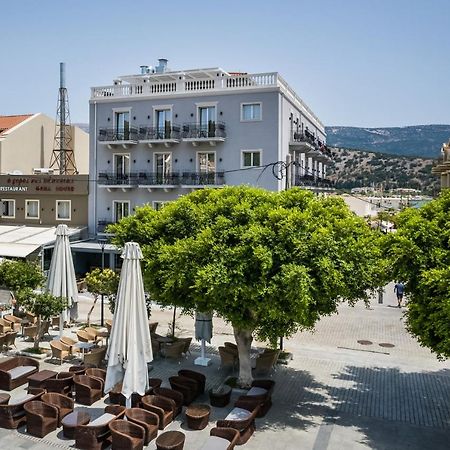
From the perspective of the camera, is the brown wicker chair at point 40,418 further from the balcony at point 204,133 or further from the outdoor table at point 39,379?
the balcony at point 204,133

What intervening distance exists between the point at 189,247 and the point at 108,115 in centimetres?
2655

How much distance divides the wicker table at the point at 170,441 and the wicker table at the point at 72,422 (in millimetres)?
2324

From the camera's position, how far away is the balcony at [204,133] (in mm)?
36094

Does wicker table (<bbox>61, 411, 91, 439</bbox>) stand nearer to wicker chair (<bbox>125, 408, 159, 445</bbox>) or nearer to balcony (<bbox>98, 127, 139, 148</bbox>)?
wicker chair (<bbox>125, 408, 159, 445</bbox>)

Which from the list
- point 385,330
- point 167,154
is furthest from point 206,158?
point 385,330

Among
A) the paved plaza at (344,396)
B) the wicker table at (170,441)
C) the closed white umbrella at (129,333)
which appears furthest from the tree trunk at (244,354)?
the wicker table at (170,441)

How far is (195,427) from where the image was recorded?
14898 millimetres

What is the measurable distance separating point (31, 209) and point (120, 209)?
794 centimetres

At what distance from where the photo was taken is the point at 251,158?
118ft

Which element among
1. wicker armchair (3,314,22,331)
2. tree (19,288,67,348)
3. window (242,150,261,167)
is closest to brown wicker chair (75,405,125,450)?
tree (19,288,67,348)

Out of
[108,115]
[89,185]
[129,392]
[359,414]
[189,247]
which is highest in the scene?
[108,115]

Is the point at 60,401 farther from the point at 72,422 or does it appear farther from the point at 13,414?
the point at 72,422

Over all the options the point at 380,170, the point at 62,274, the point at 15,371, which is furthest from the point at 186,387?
the point at 380,170

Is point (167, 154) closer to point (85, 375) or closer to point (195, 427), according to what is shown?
point (85, 375)
